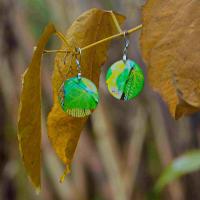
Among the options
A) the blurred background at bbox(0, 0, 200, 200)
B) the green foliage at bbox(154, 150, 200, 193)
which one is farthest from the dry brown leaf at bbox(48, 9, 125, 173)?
the blurred background at bbox(0, 0, 200, 200)

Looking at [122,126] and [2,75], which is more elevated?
[2,75]

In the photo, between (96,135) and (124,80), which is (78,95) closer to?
(124,80)

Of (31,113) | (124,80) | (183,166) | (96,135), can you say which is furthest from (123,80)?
(96,135)

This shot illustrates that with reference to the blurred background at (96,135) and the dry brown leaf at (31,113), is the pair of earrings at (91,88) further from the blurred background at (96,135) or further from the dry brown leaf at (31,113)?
the blurred background at (96,135)

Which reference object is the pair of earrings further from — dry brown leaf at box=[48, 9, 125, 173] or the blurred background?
the blurred background

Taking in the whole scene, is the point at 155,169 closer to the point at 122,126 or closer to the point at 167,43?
the point at 122,126

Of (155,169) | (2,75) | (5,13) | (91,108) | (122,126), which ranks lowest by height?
(155,169)

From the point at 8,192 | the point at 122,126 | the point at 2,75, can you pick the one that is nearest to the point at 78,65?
the point at 2,75

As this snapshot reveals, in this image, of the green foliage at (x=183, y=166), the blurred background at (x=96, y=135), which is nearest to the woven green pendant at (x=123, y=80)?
the green foliage at (x=183, y=166)
